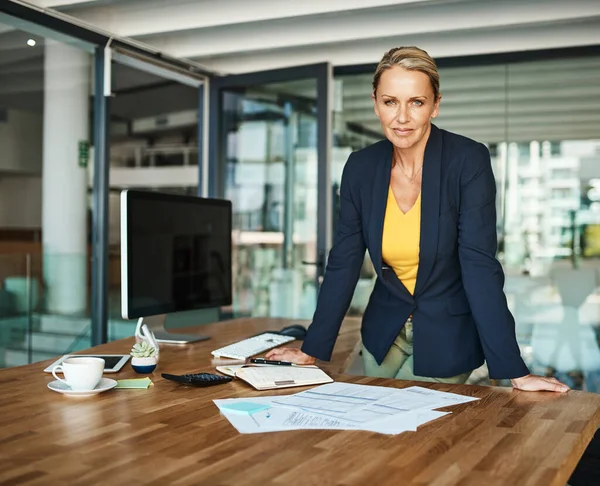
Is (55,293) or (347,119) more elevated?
(347,119)

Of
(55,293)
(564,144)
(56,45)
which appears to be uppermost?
(56,45)

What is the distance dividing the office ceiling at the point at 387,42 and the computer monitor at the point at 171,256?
6.87 feet

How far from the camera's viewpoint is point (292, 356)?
242 cm

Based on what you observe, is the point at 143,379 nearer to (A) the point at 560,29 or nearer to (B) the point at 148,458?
(B) the point at 148,458

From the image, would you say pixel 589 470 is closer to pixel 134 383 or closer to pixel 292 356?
pixel 292 356

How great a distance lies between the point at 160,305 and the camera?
111 inches

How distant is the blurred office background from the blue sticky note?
137 inches

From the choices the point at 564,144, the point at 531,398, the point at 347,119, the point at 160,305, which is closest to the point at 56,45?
the point at 347,119

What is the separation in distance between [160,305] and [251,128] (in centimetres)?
364

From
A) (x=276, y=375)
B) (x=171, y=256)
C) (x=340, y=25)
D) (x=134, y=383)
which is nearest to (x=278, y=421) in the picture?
(x=276, y=375)

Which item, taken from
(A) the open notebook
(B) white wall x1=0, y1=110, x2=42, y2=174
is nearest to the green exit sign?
(B) white wall x1=0, y1=110, x2=42, y2=174

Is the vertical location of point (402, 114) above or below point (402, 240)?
above

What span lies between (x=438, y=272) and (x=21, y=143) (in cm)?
410

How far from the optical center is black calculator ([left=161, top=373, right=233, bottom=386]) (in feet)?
6.78
